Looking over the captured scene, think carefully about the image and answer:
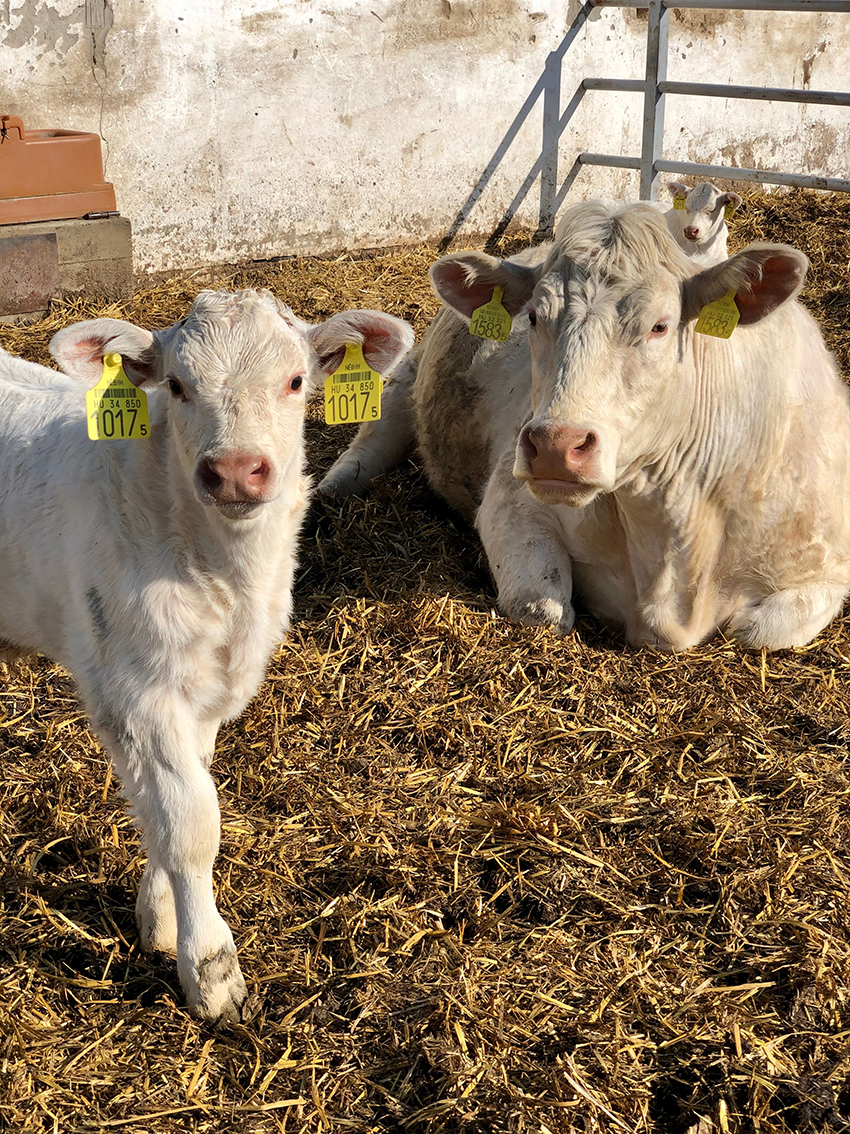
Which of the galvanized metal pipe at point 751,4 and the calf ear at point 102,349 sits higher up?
the galvanized metal pipe at point 751,4

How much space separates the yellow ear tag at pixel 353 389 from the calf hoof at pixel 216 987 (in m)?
1.43

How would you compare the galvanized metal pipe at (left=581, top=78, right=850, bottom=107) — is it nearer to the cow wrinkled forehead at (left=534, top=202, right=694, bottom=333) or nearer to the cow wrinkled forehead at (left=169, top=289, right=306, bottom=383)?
the cow wrinkled forehead at (left=534, top=202, right=694, bottom=333)

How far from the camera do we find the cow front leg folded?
175 inches

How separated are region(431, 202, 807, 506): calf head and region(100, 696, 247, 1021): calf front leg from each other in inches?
54.3

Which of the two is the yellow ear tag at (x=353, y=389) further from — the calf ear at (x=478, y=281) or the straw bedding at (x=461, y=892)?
the straw bedding at (x=461, y=892)

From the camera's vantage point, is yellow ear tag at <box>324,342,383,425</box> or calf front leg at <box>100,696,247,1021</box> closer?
calf front leg at <box>100,696,247,1021</box>

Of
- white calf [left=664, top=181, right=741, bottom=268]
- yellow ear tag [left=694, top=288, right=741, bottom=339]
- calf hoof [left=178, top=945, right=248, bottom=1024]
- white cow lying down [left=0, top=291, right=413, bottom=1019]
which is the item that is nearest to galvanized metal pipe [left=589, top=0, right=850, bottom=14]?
white calf [left=664, top=181, right=741, bottom=268]

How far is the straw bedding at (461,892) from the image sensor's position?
99.8 inches

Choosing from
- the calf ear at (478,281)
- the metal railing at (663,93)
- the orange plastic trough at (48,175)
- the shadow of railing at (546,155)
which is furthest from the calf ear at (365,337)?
the shadow of railing at (546,155)

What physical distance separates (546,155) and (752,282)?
6.76 m

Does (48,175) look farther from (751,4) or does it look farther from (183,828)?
(183,828)

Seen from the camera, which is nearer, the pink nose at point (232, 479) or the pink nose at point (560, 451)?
the pink nose at point (232, 479)

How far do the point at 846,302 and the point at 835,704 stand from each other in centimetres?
414

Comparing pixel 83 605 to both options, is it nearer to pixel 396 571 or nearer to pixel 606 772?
pixel 606 772
